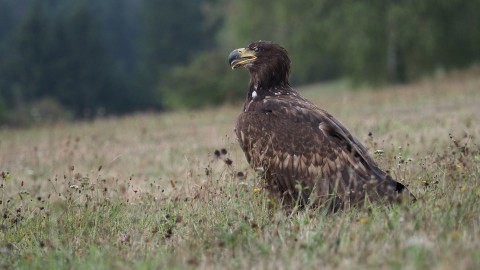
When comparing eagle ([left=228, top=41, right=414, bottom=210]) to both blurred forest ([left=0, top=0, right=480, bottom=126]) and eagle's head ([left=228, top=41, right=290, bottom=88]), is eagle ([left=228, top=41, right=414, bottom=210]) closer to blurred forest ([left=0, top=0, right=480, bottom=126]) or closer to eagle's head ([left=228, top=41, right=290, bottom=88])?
eagle's head ([left=228, top=41, right=290, bottom=88])

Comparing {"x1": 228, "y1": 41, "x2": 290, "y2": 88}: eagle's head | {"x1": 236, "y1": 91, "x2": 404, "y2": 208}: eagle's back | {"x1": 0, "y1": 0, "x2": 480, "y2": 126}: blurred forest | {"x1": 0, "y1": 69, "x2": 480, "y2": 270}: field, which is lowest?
{"x1": 0, "y1": 69, "x2": 480, "y2": 270}: field

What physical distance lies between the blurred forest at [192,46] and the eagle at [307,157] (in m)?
13.5

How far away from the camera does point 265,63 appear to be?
7.34m

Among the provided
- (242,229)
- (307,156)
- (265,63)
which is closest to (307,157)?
(307,156)

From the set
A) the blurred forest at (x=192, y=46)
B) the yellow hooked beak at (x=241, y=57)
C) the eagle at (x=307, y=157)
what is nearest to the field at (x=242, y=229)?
the eagle at (x=307, y=157)

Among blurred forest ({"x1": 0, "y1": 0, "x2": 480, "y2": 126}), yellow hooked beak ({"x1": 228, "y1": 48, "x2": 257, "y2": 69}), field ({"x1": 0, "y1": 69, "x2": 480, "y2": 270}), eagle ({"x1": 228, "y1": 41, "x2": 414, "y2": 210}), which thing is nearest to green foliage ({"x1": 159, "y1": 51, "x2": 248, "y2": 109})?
blurred forest ({"x1": 0, "y1": 0, "x2": 480, "y2": 126})

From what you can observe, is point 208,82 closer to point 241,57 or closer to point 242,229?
point 241,57

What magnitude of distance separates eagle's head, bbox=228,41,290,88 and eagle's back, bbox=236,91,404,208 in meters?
0.68

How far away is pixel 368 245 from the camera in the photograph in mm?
4406

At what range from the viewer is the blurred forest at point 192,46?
32594 mm

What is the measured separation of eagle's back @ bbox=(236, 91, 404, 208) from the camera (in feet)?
19.4

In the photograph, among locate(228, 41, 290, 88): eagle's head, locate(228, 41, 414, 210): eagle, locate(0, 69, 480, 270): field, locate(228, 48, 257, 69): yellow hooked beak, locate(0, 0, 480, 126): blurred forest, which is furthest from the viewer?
locate(0, 0, 480, 126): blurred forest

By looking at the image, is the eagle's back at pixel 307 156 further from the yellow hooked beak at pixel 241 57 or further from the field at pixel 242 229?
the yellow hooked beak at pixel 241 57

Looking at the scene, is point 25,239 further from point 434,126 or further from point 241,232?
point 434,126
